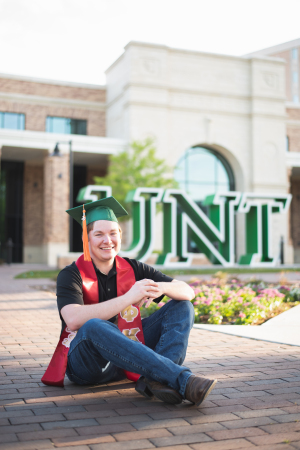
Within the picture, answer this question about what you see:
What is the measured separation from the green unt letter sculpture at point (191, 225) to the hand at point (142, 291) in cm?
1570

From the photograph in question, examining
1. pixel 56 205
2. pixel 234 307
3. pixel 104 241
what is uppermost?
pixel 56 205

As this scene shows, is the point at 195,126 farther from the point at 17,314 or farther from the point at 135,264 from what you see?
the point at 135,264

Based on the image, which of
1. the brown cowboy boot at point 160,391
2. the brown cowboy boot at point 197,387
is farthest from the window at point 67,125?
the brown cowboy boot at point 197,387

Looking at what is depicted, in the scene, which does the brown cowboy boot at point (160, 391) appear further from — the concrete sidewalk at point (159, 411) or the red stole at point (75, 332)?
the red stole at point (75, 332)

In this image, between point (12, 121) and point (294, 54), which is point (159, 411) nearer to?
point (12, 121)

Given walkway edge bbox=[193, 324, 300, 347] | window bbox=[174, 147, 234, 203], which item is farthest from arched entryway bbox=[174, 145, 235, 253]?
walkway edge bbox=[193, 324, 300, 347]

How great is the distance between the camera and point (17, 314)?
7586 millimetres

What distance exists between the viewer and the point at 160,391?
3.13 metres

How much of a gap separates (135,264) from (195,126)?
982 inches

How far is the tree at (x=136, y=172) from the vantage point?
23.8 meters

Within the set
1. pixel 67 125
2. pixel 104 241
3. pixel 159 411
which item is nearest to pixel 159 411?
pixel 159 411

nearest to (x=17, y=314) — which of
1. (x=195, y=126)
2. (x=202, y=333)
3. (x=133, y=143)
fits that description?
(x=202, y=333)

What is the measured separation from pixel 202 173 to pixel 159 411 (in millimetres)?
26309

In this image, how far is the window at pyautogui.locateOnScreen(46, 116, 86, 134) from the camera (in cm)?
2970
